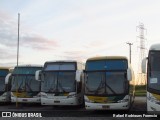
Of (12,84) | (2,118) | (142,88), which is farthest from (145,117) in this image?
(142,88)

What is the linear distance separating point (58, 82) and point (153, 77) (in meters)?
7.72

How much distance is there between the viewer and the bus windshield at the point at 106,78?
856 inches

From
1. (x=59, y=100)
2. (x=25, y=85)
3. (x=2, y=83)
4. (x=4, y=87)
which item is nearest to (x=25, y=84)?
(x=25, y=85)

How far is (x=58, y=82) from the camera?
25109mm

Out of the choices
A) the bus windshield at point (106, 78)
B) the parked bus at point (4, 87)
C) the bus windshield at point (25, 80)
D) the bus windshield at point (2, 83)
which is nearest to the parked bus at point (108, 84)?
the bus windshield at point (106, 78)

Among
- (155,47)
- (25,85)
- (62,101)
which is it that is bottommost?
(62,101)

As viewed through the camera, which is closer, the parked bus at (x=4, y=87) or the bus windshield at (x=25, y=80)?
the bus windshield at (x=25, y=80)

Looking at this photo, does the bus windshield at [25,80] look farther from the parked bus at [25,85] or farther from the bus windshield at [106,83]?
the bus windshield at [106,83]

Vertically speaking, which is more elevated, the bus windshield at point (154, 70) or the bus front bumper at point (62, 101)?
the bus windshield at point (154, 70)

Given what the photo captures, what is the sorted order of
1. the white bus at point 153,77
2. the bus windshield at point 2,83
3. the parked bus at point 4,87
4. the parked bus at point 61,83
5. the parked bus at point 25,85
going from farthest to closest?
the bus windshield at point 2,83, the parked bus at point 4,87, the parked bus at point 25,85, the parked bus at point 61,83, the white bus at point 153,77

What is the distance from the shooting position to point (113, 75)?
72.3ft

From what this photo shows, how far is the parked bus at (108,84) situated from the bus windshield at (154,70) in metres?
2.52

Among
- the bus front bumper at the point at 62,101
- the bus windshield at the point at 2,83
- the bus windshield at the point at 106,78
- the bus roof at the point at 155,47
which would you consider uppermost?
the bus roof at the point at 155,47

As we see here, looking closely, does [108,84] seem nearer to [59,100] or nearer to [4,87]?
[59,100]
